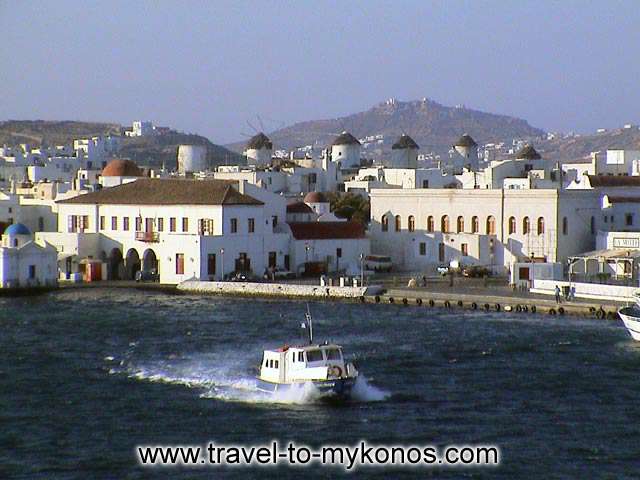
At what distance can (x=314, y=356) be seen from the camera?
111 feet

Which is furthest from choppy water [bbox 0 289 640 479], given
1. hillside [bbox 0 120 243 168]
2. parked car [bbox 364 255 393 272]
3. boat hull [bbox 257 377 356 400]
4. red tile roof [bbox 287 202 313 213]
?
hillside [bbox 0 120 243 168]

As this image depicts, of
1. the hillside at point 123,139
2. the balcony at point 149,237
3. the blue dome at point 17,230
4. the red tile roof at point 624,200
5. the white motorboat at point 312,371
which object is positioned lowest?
the white motorboat at point 312,371

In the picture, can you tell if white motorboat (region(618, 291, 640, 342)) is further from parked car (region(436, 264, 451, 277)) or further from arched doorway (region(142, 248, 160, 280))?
arched doorway (region(142, 248, 160, 280))

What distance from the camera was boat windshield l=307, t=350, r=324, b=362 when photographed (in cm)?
3366

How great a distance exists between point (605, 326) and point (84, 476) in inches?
918

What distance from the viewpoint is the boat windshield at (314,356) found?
33.7 metres

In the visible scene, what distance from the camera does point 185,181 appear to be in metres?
65.8

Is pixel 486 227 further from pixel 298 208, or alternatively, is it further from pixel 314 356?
pixel 314 356

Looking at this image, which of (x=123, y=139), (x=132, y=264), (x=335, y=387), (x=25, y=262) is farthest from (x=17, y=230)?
(x=123, y=139)

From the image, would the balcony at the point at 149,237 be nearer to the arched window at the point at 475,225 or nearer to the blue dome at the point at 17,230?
the blue dome at the point at 17,230

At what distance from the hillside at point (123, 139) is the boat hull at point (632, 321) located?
87.0 meters

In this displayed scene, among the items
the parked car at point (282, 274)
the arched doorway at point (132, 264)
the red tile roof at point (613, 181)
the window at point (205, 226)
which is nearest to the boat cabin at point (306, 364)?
the parked car at point (282, 274)

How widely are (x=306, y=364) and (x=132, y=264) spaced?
106ft

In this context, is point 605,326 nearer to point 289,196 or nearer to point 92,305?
point 92,305
